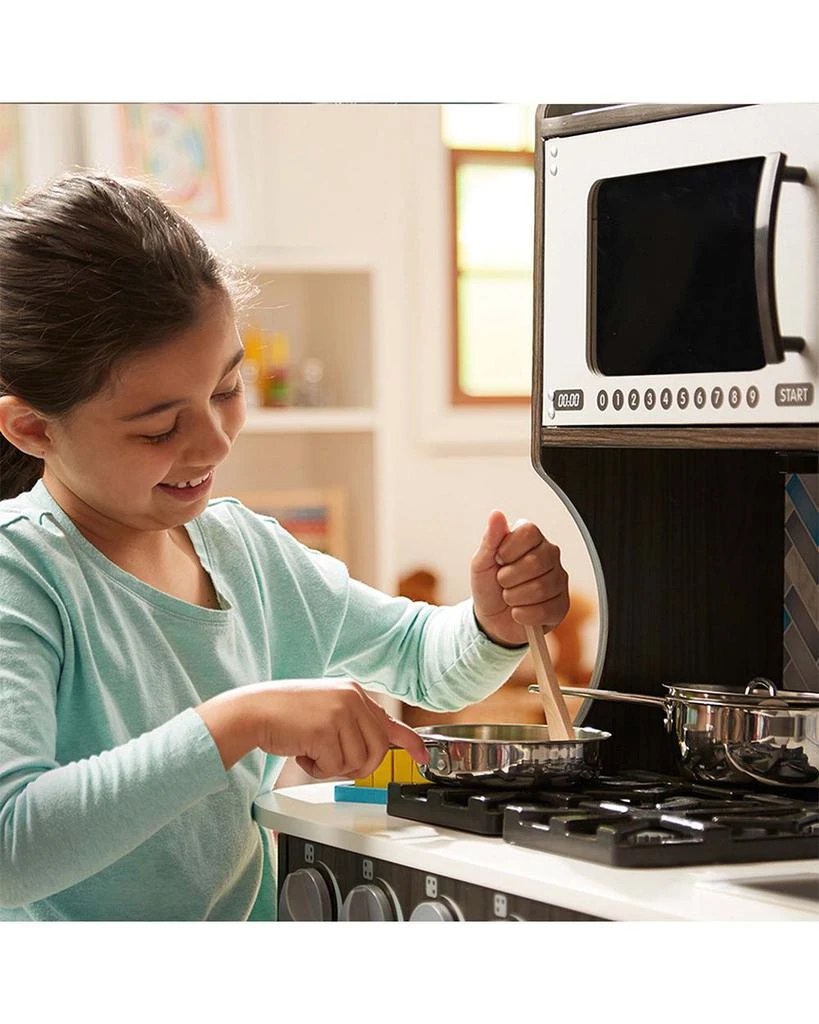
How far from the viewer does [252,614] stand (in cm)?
109

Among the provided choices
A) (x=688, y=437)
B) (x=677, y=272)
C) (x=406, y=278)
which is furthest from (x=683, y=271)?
(x=406, y=278)

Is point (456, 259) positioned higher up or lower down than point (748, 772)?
higher up

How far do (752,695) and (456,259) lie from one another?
1928 millimetres

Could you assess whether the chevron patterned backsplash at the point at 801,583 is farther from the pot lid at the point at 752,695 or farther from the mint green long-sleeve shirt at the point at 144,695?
the mint green long-sleeve shirt at the point at 144,695

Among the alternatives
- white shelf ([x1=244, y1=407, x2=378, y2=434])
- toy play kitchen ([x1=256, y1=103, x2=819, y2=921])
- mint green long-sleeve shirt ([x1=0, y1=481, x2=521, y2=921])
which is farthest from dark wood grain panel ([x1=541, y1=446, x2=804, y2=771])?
white shelf ([x1=244, y1=407, x2=378, y2=434])

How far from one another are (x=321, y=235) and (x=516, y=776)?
188 centimetres

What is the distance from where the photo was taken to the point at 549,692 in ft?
3.46

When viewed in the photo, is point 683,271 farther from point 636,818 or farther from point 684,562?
point 636,818

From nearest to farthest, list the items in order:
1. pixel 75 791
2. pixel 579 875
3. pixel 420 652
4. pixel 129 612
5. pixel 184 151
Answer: pixel 579 875 → pixel 75 791 → pixel 129 612 → pixel 420 652 → pixel 184 151

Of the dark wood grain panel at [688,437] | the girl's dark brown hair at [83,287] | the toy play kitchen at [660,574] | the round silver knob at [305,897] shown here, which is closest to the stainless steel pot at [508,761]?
the toy play kitchen at [660,574]

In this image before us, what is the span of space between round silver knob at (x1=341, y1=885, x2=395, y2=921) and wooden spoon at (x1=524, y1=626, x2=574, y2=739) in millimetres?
201

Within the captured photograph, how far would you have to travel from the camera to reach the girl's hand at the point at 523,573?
110cm

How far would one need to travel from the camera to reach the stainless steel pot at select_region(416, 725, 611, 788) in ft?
3.13
